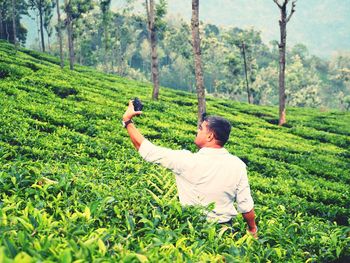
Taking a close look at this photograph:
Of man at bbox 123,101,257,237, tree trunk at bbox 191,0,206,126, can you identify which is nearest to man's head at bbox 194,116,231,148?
man at bbox 123,101,257,237

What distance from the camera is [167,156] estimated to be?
13.4 ft

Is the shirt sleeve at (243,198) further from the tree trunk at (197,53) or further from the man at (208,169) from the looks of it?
the tree trunk at (197,53)

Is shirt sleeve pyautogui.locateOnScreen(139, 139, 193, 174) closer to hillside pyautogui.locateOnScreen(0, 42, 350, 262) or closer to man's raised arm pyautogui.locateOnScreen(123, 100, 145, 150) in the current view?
man's raised arm pyautogui.locateOnScreen(123, 100, 145, 150)

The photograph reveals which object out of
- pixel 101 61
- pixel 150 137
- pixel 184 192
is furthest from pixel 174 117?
pixel 101 61

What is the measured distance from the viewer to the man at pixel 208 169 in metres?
4.12

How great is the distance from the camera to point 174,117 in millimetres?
21594

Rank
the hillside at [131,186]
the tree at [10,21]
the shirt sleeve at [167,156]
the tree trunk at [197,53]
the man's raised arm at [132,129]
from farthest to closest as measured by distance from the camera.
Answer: the tree at [10,21] < the tree trunk at [197,53] < the man's raised arm at [132,129] < the shirt sleeve at [167,156] < the hillside at [131,186]

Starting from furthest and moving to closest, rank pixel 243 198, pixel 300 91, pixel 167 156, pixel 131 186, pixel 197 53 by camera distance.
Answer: pixel 300 91, pixel 197 53, pixel 131 186, pixel 243 198, pixel 167 156

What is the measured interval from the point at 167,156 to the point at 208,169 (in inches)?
18.6

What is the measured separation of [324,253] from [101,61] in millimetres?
100208

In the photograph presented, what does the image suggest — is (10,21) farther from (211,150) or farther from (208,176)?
(208,176)

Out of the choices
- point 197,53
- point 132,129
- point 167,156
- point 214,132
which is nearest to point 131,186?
point 132,129

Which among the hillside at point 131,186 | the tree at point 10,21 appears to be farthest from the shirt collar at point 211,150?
the tree at point 10,21

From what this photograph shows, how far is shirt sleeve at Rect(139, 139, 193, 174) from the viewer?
13.4ft
